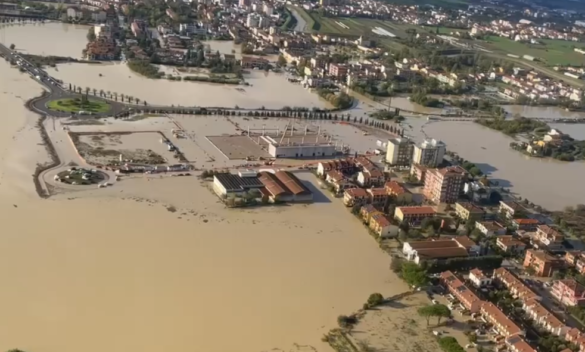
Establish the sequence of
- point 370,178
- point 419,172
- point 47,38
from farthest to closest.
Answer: point 47,38
point 419,172
point 370,178

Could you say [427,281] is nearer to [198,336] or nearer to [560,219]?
[198,336]

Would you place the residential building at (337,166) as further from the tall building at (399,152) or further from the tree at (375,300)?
the tree at (375,300)

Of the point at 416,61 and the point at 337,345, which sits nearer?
the point at 337,345

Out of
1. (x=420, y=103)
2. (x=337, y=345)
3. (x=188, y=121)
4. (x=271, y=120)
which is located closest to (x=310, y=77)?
(x=420, y=103)

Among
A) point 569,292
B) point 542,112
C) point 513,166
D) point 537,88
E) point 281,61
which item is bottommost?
point 542,112

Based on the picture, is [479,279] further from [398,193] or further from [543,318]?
[398,193]

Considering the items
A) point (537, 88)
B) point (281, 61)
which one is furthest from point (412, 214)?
point (537, 88)

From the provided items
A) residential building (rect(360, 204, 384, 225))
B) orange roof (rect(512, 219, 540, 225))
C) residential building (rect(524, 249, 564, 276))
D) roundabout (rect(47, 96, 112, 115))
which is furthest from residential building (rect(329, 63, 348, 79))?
residential building (rect(524, 249, 564, 276))
